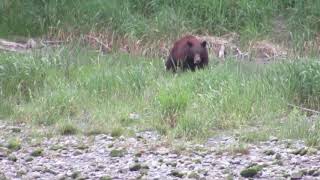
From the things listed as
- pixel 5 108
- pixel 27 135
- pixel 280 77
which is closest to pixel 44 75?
pixel 5 108

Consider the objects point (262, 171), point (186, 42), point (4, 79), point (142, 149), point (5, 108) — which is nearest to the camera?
point (262, 171)

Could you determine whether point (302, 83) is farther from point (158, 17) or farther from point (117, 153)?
point (158, 17)

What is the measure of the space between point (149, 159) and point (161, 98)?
1621 mm

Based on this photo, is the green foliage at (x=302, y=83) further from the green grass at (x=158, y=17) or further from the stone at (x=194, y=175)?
the green grass at (x=158, y=17)

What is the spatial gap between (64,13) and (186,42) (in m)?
3.59

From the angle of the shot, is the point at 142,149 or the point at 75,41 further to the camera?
the point at 75,41

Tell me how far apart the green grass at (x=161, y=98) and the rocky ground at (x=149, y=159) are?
29cm

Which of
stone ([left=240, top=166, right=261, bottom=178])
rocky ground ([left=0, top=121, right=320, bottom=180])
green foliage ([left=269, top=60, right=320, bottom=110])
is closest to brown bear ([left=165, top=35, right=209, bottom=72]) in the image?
green foliage ([left=269, top=60, right=320, bottom=110])

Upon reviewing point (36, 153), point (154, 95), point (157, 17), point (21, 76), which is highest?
point (157, 17)

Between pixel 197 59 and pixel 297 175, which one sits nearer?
pixel 297 175

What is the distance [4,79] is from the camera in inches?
396

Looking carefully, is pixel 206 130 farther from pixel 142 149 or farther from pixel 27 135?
pixel 27 135

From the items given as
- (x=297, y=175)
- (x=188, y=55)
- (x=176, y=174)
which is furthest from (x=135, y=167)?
(x=188, y=55)

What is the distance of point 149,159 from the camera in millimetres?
7020
